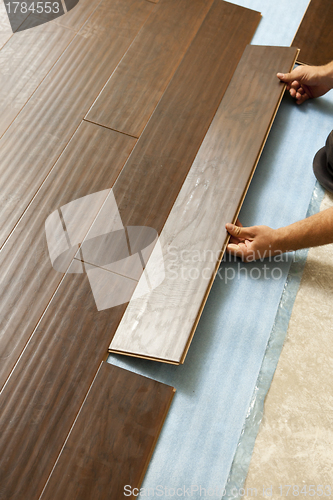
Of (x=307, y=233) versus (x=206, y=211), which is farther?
(x=206, y=211)

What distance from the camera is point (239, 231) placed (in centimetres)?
157

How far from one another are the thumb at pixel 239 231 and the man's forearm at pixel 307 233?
107mm

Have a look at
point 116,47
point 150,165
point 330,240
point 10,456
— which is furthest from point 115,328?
point 116,47

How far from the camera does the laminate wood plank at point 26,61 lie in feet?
5.83

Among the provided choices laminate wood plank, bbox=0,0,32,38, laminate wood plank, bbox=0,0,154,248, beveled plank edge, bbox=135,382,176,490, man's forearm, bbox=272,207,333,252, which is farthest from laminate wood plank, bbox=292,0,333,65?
beveled plank edge, bbox=135,382,176,490

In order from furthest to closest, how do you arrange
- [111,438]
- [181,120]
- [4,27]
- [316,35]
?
[316,35]
[4,27]
[181,120]
[111,438]

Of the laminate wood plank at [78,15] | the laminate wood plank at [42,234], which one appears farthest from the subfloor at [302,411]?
the laminate wood plank at [78,15]

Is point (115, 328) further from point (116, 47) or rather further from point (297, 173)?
point (116, 47)

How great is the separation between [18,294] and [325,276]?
1.29 meters

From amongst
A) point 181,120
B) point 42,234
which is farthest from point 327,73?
point 42,234

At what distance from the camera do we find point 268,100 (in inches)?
72.6

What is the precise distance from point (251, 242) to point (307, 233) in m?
0.22

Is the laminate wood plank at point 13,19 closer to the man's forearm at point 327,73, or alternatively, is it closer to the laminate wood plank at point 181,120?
the laminate wood plank at point 181,120

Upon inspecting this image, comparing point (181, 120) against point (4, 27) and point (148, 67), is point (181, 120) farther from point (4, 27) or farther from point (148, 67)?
point (4, 27)
